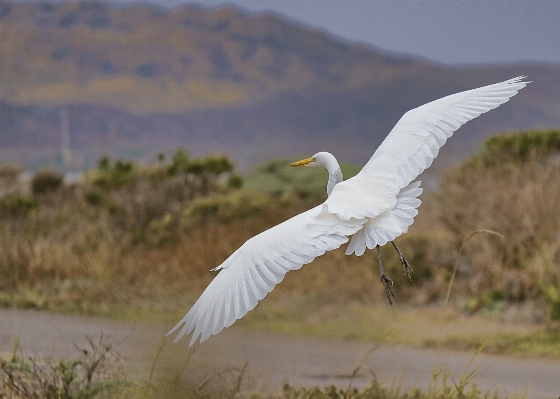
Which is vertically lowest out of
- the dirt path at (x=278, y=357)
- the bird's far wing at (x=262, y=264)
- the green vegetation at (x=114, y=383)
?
the dirt path at (x=278, y=357)

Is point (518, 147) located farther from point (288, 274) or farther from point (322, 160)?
point (322, 160)

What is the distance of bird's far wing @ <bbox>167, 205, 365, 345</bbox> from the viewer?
3564 millimetres

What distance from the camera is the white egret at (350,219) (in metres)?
3.62

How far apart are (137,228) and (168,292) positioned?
3082 mm

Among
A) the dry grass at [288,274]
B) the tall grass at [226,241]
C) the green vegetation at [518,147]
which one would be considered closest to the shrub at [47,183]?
the tall grass at [226,241]

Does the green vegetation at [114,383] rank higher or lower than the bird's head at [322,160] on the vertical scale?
lower

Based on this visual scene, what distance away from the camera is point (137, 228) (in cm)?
1388

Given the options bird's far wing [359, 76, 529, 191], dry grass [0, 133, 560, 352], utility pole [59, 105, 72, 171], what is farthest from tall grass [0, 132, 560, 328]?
utility pole [59, 105, 72, 171]

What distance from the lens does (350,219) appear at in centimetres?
389

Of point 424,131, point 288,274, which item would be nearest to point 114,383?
point 424,131

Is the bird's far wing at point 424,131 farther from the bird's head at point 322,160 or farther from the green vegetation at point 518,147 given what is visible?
the green vegetation at point 518,147

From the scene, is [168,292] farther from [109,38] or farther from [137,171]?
[109,38]

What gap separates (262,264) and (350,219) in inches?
19.7

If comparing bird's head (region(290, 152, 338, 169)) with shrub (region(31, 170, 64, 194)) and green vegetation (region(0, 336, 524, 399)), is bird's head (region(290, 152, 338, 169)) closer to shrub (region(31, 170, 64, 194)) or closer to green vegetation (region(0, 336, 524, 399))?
green vegetation (region(0, 336, 524, 399))
